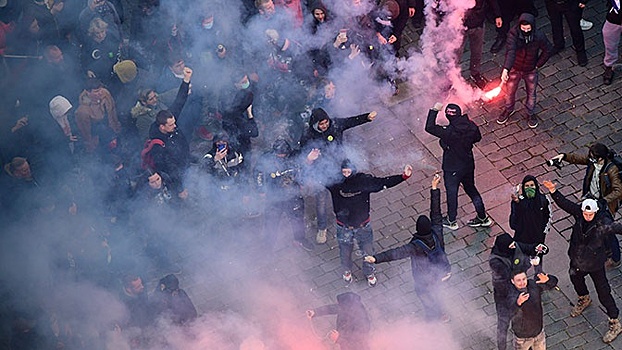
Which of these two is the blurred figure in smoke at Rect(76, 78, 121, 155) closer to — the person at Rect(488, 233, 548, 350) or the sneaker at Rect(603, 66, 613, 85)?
the person at Rect(488, 233, 548, 350)

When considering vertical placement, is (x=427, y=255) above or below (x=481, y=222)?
above

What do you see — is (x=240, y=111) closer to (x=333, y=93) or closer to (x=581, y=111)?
(x=333, y=93)

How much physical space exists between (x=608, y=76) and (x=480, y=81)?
161cm

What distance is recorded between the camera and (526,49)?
12867mm

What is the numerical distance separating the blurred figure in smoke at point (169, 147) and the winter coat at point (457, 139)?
2.78 metres

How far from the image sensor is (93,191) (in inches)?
485

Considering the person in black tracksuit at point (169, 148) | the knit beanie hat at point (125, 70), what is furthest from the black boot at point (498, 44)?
the knit beanie hat at point (125, 70)

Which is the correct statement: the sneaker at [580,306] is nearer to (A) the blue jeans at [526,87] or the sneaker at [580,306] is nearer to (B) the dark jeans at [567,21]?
(A) the blue jeans at [526,87]

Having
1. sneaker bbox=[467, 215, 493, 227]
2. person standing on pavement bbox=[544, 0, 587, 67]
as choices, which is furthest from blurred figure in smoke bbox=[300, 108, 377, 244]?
person standing on pavement bbox=[544, 0, 587, 67]

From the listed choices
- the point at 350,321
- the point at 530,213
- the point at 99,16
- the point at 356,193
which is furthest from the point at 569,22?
the point at 99,16

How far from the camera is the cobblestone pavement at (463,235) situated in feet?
37.1

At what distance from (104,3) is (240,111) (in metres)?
2.65

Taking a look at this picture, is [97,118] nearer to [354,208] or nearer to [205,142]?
[205,142]

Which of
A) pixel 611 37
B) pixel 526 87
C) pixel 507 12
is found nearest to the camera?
pixel 526 87
